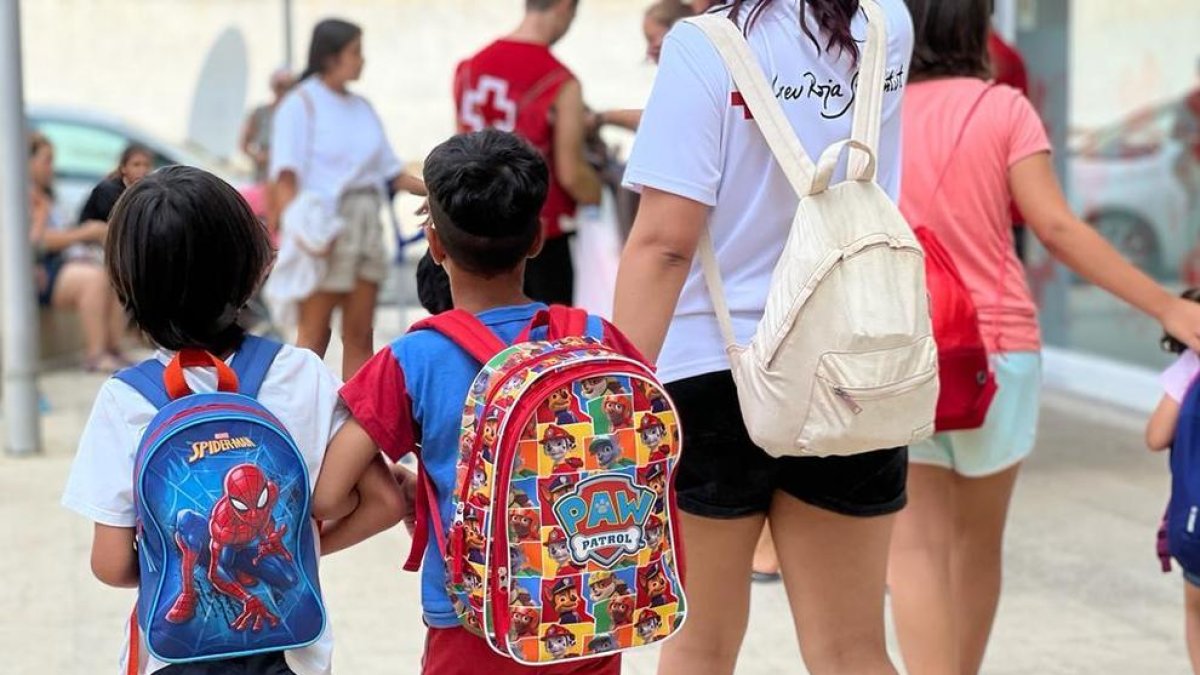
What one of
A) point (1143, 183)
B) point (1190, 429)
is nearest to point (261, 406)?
point (1190, 429)

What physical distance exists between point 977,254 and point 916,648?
2.81 ft

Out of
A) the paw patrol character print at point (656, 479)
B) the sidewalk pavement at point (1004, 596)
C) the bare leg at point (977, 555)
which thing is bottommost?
the sidewalk pavement at point (1004, 596)

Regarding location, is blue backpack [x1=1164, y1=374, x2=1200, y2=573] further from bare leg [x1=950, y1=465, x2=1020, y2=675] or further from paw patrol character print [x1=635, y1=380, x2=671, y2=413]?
paw patrol character print [x1=635, y1=380, x2=671, y2=413]

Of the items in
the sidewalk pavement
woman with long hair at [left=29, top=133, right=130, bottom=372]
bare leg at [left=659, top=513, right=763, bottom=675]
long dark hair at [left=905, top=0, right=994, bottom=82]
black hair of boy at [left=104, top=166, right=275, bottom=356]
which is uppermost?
long dark hair at [left=905, top=0, right=994, bottom=82]

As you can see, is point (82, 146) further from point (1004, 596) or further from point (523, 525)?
point (523, 525)

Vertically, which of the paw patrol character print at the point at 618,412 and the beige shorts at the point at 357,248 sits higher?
the paw patrol character print at the point at 618,412

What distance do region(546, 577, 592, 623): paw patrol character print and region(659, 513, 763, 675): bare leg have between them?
2.33ft

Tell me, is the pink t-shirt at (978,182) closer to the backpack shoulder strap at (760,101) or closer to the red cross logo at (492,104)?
the backpack shoulder strap at (760,101)

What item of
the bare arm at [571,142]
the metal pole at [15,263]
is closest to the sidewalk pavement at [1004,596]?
the metal pole at [15,263]

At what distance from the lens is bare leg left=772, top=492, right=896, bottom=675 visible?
3.16 meters

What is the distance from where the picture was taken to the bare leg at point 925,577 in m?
3.88

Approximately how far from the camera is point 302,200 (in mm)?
8070

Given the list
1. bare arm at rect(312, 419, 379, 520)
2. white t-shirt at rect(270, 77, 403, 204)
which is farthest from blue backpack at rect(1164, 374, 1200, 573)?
white t-shirt at rect(270, 77, 403, 204)

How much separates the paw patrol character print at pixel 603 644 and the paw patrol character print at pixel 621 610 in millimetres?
22
